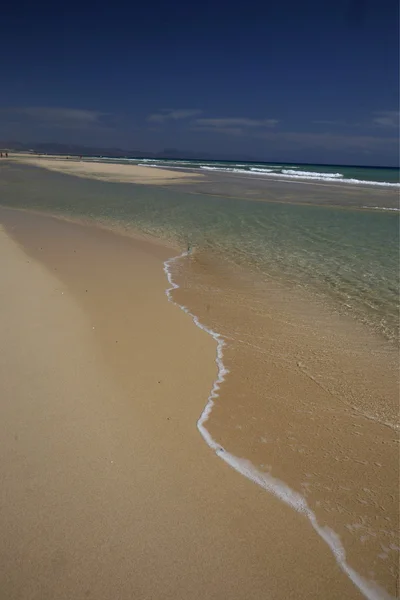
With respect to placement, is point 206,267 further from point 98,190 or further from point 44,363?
point 98,190

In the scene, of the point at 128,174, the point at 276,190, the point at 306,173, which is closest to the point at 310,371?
the point at 276,190

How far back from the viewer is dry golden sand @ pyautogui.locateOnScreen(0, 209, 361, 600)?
7.60 ft

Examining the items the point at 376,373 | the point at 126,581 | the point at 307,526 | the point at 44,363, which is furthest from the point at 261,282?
the point at 126,581

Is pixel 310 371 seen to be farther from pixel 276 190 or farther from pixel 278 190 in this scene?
pixel 278 190

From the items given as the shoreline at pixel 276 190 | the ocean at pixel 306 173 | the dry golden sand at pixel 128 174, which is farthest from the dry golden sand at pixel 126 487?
the ocean at pixel 306 173

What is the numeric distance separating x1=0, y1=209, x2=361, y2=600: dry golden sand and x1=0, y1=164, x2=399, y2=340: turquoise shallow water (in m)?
3.37

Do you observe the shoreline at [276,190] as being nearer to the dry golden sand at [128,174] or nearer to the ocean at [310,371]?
the dry golden sand at [128,174]

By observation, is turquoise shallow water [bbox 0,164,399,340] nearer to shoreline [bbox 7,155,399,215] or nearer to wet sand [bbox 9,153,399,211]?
shoreline [bbox 7,155,399,215]

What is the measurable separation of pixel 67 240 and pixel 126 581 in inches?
353

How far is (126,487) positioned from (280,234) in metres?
10.5

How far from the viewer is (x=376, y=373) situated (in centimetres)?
468

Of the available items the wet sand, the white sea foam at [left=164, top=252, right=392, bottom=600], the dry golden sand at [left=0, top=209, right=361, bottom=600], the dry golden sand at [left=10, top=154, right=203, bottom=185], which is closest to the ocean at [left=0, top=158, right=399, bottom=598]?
the white sea foam at [left=164, top=252, right=392, bottom=600]

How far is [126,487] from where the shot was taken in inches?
112

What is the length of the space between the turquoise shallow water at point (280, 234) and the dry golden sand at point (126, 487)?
3368 mm
